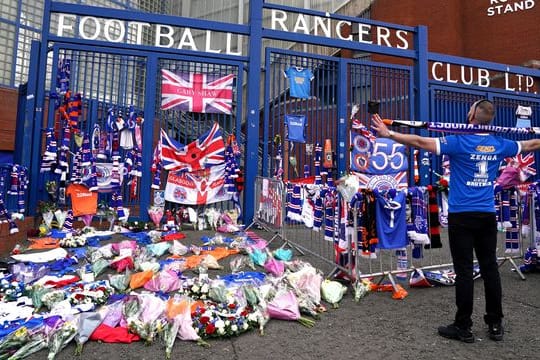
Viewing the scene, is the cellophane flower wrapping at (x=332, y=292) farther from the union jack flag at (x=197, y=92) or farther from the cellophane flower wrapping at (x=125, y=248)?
the union jack flag at (x=197, y=92)

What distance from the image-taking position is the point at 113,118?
9.30m

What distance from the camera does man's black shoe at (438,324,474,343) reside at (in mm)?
3332

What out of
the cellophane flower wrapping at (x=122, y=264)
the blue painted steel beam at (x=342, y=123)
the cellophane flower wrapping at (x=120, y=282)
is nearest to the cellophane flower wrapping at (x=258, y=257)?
the cellophane flower wrapping at (x=122, y=264)

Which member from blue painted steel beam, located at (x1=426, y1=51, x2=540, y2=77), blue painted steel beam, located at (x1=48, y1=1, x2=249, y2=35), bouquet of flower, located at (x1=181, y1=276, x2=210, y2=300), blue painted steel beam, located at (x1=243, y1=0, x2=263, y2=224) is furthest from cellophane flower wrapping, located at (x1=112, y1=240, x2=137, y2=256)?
blue painted steel beam, located at (x1=426, y1=51, x2=540, y2=77)

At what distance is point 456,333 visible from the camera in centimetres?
340

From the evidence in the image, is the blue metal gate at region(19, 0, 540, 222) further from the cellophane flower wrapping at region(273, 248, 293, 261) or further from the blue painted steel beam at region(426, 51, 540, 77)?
the cellophane flower wrapping at region(273, 248, 293, 261)

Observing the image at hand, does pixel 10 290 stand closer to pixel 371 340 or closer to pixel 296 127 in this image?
pixel 371 340

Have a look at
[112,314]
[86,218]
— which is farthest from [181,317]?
[86,218]

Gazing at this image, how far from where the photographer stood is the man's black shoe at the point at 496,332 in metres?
3.36

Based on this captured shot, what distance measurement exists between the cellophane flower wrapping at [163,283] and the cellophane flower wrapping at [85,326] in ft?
3.56

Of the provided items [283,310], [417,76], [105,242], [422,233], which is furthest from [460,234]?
[417,76]

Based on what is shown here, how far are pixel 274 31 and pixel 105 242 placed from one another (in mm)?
7052

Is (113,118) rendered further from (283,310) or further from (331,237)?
(283,310)

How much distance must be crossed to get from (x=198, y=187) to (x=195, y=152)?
37.0 inches
